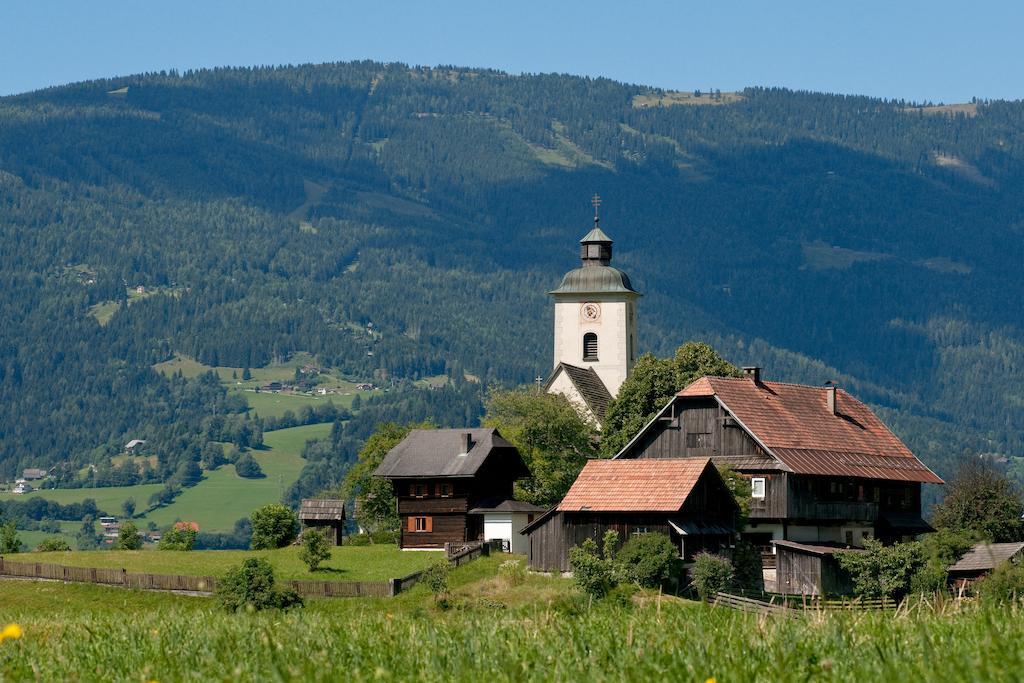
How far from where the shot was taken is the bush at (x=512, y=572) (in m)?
63.9

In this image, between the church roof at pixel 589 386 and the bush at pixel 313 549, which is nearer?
the bush at pixel 313 549

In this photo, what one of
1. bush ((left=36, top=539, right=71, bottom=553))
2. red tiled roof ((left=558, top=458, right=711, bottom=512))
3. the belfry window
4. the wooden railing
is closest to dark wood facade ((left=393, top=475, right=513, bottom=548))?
the wooden railing

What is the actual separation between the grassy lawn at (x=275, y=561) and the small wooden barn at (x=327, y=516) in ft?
28.2

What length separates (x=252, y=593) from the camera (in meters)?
51.4

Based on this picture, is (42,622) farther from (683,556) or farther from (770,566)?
(770,566)

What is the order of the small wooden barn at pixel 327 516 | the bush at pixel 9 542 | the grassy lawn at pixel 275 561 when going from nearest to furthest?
the grassy lawn at pixel 275 561
the bush at pixel 9 542
the small wooden barn at pixel 327 516

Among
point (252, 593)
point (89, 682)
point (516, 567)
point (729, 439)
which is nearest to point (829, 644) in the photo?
point (89, 682)

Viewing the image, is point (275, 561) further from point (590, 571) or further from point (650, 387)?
point (650, 387)

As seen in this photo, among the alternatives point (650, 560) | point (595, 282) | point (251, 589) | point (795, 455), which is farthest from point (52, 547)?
point (595, 282)

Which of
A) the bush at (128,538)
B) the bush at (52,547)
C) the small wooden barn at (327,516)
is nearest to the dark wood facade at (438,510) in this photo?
the small wooden barn at (327,516)

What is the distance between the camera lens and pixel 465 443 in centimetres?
8312

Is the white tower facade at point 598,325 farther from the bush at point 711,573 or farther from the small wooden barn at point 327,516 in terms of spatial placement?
the bush at point 711,573

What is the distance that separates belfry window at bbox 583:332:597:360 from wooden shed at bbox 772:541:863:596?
161ft

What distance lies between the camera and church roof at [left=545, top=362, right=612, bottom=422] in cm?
10438
